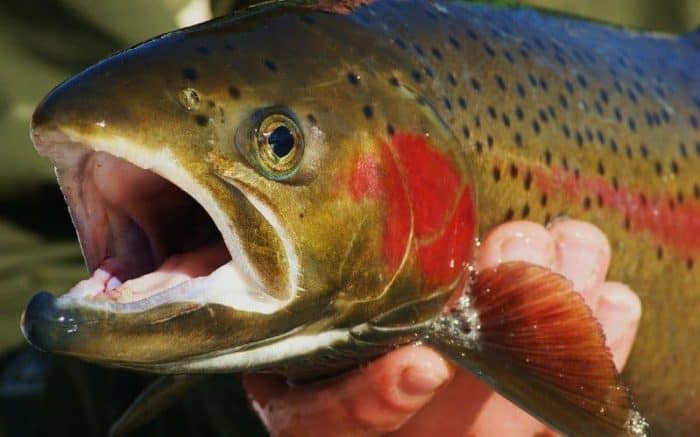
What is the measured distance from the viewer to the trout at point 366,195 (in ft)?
3.33

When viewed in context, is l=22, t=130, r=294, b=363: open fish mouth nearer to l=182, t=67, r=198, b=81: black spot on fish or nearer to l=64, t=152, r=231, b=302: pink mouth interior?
l=64, t=152, r=231, b=302: pink mouth interior

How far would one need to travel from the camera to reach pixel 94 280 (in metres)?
1.06

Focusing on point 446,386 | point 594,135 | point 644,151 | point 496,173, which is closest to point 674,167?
point 644,151

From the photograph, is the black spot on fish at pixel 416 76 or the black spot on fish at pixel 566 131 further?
the black spot on fish at pixel 566 131

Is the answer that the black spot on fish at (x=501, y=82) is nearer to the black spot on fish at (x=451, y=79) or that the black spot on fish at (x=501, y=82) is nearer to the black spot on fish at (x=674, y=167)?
the black spot on fish at (x=451, y=79)

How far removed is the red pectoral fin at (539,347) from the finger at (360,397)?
46 millimetres

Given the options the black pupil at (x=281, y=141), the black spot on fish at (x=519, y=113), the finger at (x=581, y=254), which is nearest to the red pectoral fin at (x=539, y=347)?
the finger at (x=581, y=254)

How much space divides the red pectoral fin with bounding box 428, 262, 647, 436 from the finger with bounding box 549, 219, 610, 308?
0.11 m

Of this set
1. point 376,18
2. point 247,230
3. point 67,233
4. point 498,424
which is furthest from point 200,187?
point 67,233

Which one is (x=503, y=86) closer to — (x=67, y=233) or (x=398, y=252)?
(x=398, y=252)

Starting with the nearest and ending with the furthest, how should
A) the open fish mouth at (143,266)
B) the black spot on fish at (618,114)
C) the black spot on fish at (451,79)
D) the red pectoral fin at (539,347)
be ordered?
the open fish mouth at (143,266), the red pectoral fin at (539,347), the black spot on fish at (451,79), the black spot on fish at (618,114)

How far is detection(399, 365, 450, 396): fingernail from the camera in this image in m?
1.30

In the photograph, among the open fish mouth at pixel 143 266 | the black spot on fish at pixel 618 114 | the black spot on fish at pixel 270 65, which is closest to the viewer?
the open fish mouth at pixel 143 266

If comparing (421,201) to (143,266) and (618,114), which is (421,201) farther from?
(618,114)
